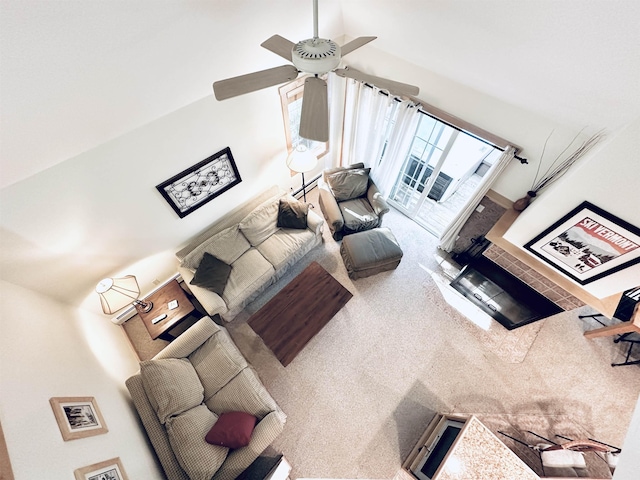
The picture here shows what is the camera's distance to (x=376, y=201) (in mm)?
4047

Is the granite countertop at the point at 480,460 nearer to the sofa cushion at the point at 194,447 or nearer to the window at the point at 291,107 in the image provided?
the sofa cushion at the point at 194,447

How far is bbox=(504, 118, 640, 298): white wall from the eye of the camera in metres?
1.79

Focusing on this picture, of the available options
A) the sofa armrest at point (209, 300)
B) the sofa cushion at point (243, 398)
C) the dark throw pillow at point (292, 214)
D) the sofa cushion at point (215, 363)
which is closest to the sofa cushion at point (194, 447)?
the sofa cushion at point (243, 398)

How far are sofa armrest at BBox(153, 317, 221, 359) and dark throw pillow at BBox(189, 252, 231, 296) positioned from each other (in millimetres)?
385

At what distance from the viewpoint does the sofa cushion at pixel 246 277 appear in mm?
3336

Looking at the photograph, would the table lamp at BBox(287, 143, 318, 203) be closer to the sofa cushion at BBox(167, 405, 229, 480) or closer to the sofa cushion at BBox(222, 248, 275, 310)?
the sofa cushion at BBox(222, 248, 275, 310)

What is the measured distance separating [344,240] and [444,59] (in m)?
2.25

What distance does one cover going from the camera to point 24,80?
151cm

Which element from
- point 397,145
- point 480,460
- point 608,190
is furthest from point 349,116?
point 480,460

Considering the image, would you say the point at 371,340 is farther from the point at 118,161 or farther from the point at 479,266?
the point at 118,161

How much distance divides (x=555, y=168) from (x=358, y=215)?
2248 mm

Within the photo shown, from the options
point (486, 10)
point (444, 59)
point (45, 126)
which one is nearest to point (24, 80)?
point (45, 126)

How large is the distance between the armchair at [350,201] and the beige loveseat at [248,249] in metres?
0.30

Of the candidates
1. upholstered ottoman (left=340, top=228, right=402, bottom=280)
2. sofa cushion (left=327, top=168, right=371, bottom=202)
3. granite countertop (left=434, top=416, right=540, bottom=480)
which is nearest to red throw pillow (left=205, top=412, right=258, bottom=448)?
granite countertop (left=434, top=416, right=540, bottom=480)
